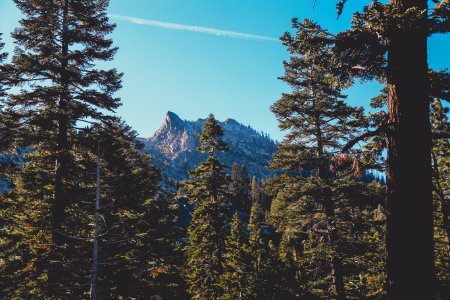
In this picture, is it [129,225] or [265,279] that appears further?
[265,279]

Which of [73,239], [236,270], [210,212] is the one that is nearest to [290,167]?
[210,212]

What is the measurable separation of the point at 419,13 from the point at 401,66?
0.81m

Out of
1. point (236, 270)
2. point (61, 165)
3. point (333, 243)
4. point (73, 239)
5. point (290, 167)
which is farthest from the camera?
point (236, 270)

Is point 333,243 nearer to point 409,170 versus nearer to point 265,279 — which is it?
point 409,170

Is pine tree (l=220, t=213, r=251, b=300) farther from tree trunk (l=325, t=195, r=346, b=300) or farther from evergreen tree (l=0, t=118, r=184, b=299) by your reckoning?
tree trunk (l=325, t=195, r=346, b=300)

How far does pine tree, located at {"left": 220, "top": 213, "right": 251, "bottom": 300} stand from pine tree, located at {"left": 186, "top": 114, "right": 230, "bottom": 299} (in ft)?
2.50

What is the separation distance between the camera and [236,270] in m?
24.8

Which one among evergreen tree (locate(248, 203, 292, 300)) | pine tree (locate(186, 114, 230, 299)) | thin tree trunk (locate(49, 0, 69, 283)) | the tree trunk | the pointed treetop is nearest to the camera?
thin tree trunk (locate(49, 0, 69, 283))

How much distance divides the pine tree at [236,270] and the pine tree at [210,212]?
76 cm

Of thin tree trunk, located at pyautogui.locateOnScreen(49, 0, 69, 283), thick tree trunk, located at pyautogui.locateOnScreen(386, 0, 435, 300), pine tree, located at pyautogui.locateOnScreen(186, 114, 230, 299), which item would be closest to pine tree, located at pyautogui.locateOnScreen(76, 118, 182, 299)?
thin tree trunk, located at pyautogui.locateOnScreen(49, 0, 69, 283)

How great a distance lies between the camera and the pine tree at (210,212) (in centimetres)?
2267

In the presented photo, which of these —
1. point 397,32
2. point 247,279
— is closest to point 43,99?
point 397,32

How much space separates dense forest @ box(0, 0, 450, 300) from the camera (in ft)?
14.6

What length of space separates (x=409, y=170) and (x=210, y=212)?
18.9 m
